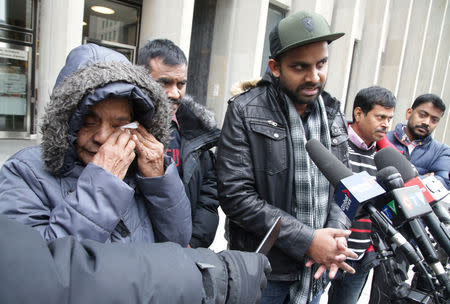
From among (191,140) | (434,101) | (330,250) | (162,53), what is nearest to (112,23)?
(162,53)

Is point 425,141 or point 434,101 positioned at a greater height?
point 434,101

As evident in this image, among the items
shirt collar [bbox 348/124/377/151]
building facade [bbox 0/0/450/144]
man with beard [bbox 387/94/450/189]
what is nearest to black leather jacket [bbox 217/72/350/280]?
shirt collar [bbox 348/124/377/151]

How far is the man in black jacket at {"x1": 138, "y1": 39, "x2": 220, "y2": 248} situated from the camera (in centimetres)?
190

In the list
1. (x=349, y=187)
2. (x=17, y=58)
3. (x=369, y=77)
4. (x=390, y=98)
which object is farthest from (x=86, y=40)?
(x=369, y=77)

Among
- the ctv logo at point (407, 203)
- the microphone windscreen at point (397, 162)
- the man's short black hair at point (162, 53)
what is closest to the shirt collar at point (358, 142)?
the microphone windscreen at point (397, 162)

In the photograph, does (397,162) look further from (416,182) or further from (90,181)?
(90,181)

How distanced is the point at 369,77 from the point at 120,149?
10.8 m

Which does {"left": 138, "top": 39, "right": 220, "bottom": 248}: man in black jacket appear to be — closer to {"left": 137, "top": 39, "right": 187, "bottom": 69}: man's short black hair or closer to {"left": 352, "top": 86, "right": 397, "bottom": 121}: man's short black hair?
{"left": 137, "top": 39, "right": 187, "bottom": 69}: man's short black hair

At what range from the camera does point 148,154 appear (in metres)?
1.37

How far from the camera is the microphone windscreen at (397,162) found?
4.59 ft

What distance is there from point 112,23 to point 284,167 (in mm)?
5976

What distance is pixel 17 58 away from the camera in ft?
18.0

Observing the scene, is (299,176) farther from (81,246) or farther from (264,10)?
(264,10)

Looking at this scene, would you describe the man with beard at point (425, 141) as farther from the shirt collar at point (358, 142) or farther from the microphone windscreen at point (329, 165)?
the microphone windscreen at point (329, 165)
